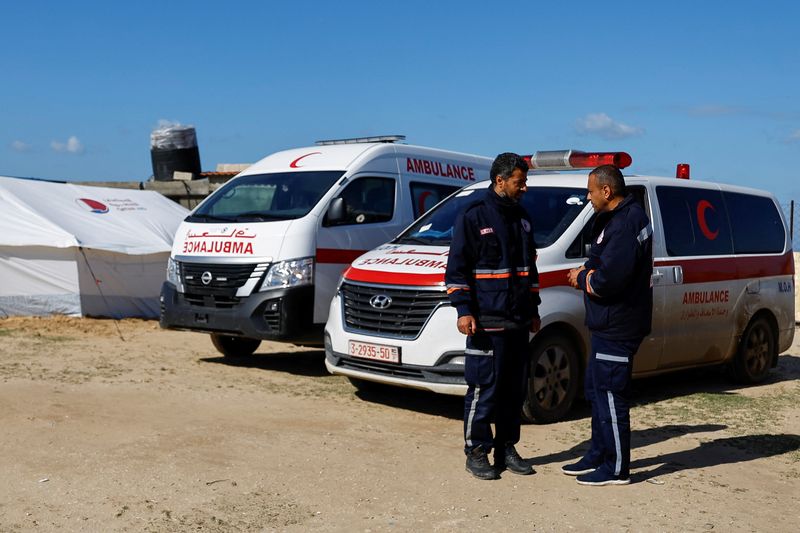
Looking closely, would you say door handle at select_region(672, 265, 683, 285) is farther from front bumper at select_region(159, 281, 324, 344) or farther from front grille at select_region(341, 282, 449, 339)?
front bumper at select_region(159, 281, 324, 344)

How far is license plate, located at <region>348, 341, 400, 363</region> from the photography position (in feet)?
24.2

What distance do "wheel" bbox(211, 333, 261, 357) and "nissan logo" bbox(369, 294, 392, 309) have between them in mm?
3552

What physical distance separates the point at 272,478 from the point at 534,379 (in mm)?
2400

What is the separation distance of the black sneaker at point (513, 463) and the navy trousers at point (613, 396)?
460 mm

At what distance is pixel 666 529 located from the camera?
→ 16.5 feet

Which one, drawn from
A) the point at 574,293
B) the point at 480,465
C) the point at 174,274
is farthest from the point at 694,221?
the point at 174,274

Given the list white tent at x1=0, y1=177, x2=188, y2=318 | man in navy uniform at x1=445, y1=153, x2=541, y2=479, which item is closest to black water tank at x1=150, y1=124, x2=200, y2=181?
white tent at x1=0, y1=177, x2=188, y2=318

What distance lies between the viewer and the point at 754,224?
9555 mm

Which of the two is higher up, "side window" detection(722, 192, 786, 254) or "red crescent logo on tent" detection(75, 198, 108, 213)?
"red crescent logo on tent" detection(75, 198, 108, 213)

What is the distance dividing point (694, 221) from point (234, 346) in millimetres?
5161

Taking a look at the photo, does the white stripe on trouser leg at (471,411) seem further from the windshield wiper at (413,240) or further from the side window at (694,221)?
the side window at (694,221)

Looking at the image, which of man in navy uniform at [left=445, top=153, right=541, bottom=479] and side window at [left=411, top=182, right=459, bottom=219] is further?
side window at [left=411, top=182, right=459, bottom=219]

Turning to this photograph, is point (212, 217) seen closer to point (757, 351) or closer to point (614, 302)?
point (614, 302)

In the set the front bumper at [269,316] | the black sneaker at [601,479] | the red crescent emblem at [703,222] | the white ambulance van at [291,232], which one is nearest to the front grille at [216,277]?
the white ambulance van at [291,232]
